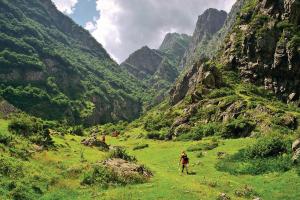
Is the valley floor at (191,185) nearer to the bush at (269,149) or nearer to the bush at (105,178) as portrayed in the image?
the bush at (105,178)

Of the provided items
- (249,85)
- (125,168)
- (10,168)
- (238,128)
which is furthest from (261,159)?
(249,85)

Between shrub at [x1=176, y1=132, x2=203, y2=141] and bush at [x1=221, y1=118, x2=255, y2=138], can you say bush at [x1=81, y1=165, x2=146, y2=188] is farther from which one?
shrub at [x1=176, y1=132, x2=203, y2=141]

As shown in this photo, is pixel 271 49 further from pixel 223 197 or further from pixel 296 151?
pixel 223 197

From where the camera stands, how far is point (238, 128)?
83.1m

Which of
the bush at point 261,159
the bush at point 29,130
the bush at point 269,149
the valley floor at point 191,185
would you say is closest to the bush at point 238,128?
the bush at point 261,159

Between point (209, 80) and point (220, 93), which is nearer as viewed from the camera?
point (220, 93)

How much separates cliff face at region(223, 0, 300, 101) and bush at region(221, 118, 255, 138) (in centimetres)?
3884

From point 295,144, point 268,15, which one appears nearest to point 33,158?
point 295,144

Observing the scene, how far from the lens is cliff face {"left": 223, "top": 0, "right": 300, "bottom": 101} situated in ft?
399

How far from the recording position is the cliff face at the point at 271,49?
121750mm

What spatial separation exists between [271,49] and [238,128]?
53.9 m

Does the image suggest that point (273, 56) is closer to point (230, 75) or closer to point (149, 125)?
point (230, 75)

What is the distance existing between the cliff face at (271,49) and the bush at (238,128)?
38.8 metres

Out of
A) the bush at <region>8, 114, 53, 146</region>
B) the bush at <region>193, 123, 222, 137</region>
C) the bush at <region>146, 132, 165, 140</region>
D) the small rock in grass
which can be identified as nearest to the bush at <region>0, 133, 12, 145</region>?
the bush at <region>8, 114, 53, 146</region>
